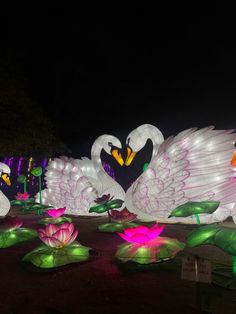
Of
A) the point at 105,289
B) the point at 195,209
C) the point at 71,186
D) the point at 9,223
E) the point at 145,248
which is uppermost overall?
the point at 71,186

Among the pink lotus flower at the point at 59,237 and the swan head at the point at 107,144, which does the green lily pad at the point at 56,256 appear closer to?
the pink lotus flower at the point at 59,237

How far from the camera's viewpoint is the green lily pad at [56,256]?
17.5 feet

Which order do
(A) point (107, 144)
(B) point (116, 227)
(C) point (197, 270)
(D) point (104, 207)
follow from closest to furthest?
(C) point (197, 270), (B) point (116, 227), (D) point (104, 207), (A) point (107, 144)

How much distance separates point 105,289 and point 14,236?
3.73m

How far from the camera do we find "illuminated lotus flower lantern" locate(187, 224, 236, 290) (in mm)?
3977

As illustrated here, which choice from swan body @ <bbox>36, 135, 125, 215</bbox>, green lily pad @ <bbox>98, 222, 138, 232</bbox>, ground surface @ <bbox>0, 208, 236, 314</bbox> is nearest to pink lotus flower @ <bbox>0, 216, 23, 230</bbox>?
ground surface @ <bbox>0, 208, 236, 314</bbox>

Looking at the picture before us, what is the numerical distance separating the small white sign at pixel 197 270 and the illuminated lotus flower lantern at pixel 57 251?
2.57 m

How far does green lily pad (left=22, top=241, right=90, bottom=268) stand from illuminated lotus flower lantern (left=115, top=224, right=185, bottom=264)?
67 cm

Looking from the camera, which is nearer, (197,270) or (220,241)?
(197,270)

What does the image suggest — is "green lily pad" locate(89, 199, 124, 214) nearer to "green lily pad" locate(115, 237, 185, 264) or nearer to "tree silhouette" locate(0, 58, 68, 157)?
"green lily pad" locate(115, 237, 185, 264)

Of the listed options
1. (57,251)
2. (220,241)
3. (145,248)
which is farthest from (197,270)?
(57,251)

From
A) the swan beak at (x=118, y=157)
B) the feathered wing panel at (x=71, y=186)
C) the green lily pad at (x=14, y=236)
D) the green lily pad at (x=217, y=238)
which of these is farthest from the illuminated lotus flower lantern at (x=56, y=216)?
the green lily pad at (x=217, y=238)

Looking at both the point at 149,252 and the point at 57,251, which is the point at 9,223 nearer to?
the point at 57,251

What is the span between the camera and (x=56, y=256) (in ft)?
18.0
